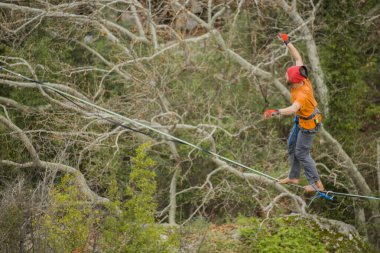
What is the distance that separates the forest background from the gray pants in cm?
328

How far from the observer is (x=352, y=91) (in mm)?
18875

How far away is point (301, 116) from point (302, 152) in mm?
602

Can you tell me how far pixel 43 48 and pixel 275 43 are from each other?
629cm

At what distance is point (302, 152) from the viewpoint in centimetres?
962

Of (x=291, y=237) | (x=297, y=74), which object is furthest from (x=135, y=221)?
(x=291, y=237)

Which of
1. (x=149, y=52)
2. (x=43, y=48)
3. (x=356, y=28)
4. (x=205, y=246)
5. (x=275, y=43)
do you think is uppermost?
(x=356, y=28)

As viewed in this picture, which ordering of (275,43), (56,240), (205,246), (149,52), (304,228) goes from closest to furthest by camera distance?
(56,240) < (205,246) < (304,228) < (149,52) < (275,43)

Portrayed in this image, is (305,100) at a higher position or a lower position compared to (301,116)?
higher

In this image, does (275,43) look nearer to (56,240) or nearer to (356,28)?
(356,28)

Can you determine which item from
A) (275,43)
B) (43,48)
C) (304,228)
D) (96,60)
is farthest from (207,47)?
(304,228)

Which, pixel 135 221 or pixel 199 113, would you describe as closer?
pixel 135 221

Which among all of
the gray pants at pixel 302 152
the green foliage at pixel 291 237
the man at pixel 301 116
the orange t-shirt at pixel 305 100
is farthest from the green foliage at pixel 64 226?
the green foliage at pixel 291 237

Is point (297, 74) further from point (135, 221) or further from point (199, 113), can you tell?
point (199, 113)

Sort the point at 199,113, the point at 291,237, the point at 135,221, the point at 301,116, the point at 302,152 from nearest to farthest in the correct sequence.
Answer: the point at 301,116 < the point at 302,152 < the point at 135,221 < the point at 291,237 < the point at 199,113
